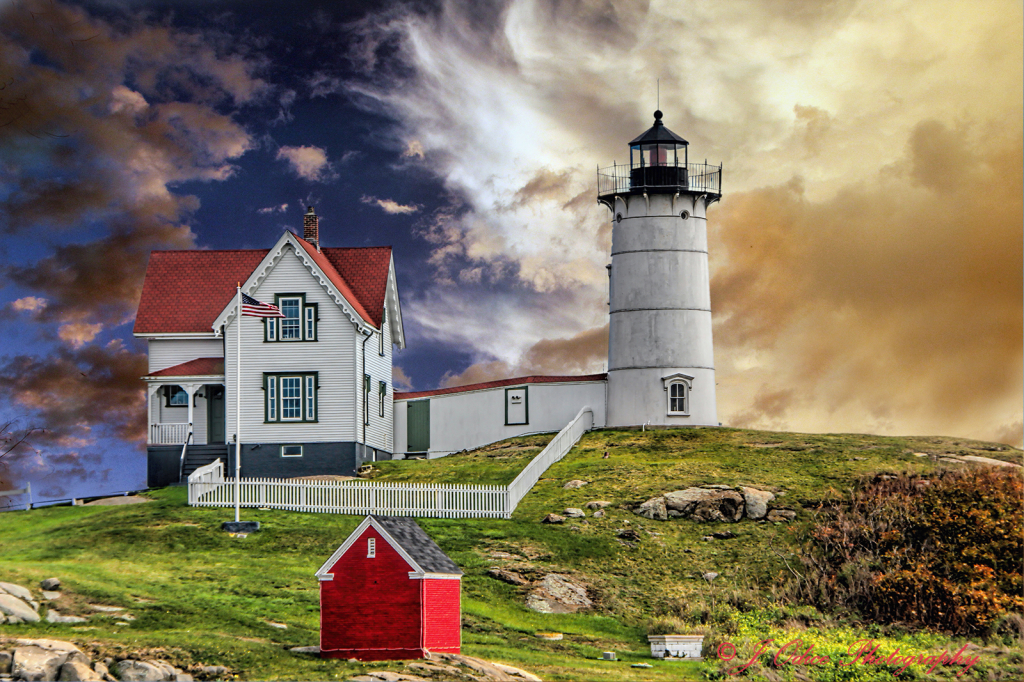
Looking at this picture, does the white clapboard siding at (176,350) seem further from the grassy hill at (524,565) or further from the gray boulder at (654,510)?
the gray boulder at (654,510)

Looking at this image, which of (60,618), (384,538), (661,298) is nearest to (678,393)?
(661,298)

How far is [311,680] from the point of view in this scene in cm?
1936

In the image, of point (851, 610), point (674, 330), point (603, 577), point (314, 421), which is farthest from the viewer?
point (674, 330)

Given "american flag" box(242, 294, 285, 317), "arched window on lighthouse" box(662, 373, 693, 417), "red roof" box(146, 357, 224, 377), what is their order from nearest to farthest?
"american flag" box(242, 294, 285, 317) → "red roof" box(146, 357, 224, 377) → "arched window on lighthouse" box(662, 373, 693, 417)

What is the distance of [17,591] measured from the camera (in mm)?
23266

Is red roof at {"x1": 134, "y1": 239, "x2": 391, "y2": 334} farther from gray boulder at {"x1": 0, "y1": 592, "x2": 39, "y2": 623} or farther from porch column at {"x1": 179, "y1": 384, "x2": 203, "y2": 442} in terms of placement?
gray boulder at {"x1": 0, "y1": 592, "x2": 39, "y2": 623}

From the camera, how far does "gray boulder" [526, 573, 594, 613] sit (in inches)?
1075

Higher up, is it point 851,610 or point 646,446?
point 646,446

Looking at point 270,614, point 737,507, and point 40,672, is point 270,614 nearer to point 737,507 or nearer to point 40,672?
point 40,672

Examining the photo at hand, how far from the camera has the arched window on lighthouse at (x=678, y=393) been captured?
154 ft

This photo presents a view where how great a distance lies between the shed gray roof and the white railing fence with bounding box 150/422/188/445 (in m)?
21.4

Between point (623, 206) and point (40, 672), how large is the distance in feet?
111

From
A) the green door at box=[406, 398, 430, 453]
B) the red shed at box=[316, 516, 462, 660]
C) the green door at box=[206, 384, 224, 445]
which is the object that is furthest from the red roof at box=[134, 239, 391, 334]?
the red shed at box=[316, 516, 462, 660]

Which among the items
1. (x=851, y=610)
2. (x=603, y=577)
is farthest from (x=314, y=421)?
(x=851, y=610)
